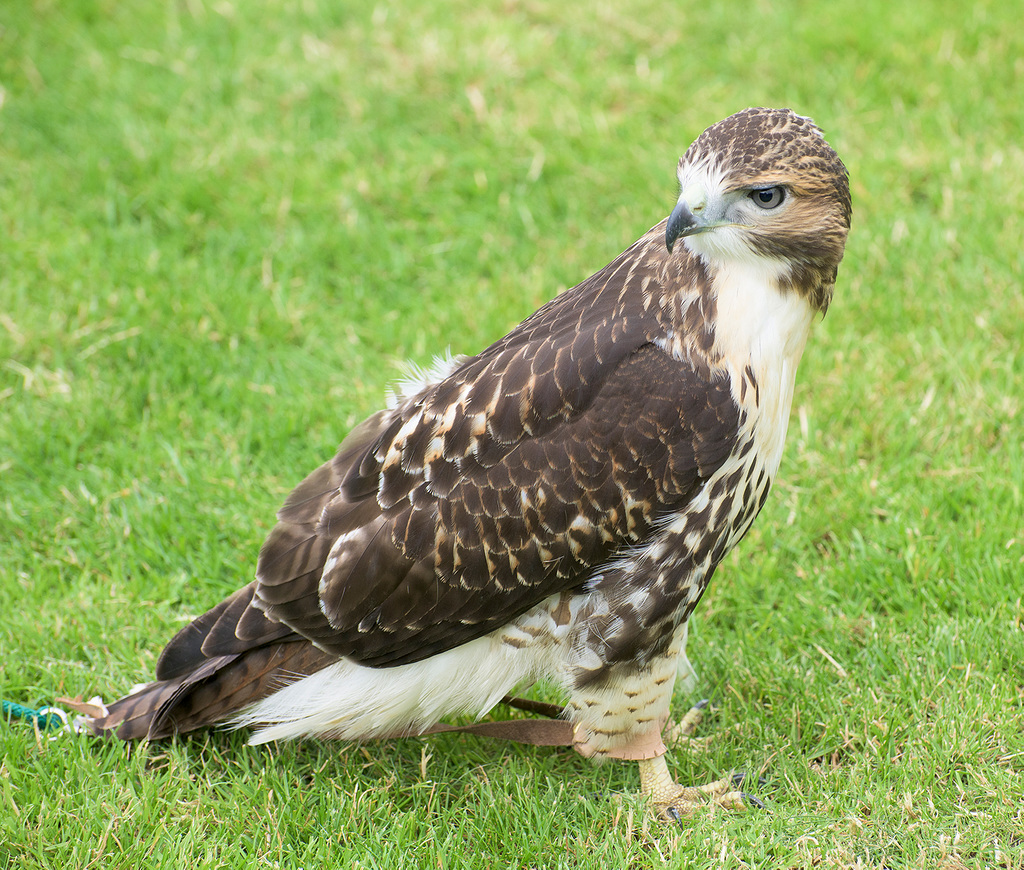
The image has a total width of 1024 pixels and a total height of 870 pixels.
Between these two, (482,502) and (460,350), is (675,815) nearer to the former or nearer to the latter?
(482,502)

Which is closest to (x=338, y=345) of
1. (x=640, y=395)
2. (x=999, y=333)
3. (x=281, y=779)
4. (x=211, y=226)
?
(x=211, y=226)

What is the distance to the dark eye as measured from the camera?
2902mm

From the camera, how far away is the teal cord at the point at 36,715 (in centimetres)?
361

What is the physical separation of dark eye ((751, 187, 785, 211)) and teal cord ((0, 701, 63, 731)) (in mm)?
2703

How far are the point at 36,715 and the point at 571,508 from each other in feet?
6.28

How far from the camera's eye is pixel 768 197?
2916 mm

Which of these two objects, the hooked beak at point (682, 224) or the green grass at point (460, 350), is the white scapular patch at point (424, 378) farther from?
the green grass at point (460, 350)

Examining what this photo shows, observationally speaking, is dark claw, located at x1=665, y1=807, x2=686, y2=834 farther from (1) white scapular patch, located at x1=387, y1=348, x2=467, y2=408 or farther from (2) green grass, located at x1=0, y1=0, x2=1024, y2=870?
(1) white scapular patch, located at x1=387, y1=348, x2=467, y2=408

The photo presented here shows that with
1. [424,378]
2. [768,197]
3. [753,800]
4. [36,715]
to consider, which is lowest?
[753,800]

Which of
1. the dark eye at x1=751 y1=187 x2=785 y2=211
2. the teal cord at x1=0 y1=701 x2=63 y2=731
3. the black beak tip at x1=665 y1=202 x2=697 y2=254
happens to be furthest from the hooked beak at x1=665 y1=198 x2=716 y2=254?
the teal cord at x1=0 y1=701 x2=63 y2=731

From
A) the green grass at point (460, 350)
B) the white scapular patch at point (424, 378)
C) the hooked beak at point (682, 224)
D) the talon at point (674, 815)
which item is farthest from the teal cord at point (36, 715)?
the hooked beak at point (682, 224)

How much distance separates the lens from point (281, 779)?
3.57m

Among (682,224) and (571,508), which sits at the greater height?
(682,224)

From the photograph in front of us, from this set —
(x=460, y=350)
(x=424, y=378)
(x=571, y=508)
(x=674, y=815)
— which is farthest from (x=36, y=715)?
(x=460, y=350)
